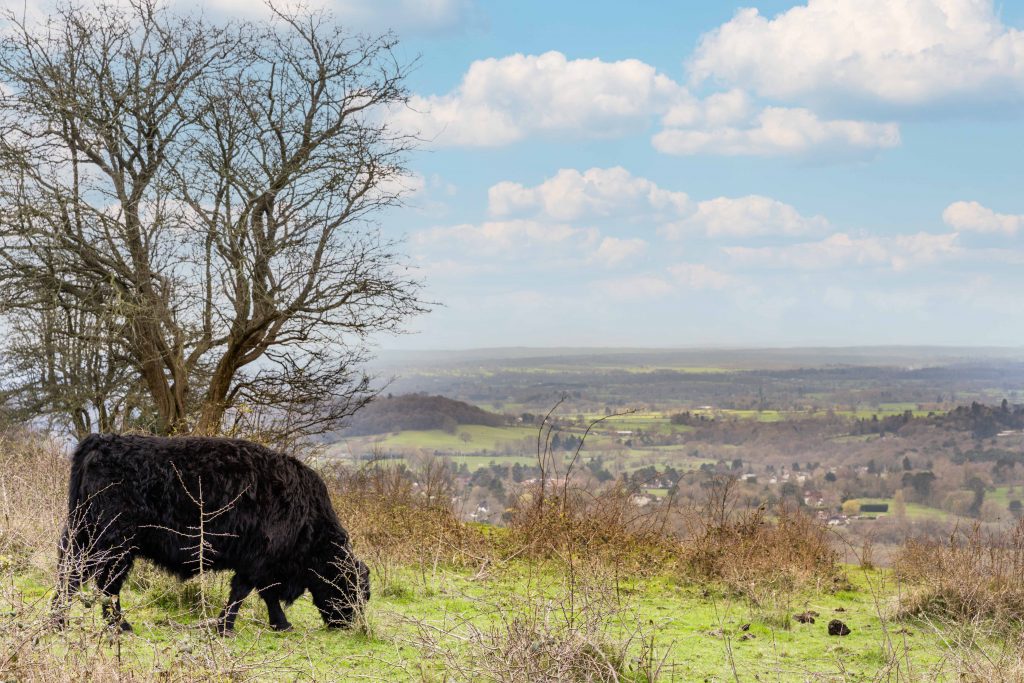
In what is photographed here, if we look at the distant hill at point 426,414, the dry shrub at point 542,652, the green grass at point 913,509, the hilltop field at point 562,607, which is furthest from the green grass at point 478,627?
the distant hill at point 426,414

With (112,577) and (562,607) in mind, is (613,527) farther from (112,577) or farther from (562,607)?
(112,577)

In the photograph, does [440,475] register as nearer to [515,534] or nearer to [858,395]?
[515,534]

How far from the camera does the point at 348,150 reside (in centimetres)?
1892

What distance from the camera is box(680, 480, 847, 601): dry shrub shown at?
10.8m

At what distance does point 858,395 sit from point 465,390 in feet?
145

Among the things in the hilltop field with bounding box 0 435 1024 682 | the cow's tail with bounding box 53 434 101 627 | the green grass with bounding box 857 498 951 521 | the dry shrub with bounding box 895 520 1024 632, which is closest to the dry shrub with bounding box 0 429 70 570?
the hilltop field with bounding box 0 435 1024 682

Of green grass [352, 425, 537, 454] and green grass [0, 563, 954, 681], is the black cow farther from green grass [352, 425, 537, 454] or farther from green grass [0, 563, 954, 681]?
green grass [352, 425, 537, 454]

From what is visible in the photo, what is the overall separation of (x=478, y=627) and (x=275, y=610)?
5.71 feet

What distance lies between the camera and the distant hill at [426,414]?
120 feet

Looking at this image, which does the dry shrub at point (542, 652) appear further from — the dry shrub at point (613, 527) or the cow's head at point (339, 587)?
the dry shrub at point (613, 527)

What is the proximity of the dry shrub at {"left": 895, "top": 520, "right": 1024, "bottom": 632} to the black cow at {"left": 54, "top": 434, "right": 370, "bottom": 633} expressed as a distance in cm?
570

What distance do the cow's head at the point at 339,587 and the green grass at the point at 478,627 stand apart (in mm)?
176

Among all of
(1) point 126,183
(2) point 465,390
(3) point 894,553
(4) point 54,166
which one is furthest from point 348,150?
(2) point 465,390

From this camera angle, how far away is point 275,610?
305 inches
